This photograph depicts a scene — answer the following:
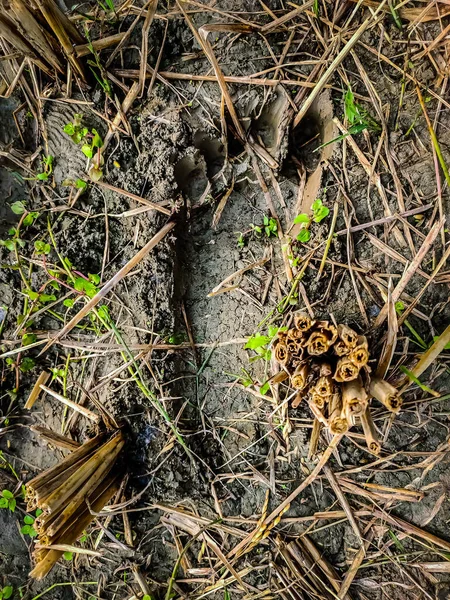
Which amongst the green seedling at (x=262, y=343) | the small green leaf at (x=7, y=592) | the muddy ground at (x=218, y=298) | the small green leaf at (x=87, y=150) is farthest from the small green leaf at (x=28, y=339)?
the small green leaf at (x=7, y=592)

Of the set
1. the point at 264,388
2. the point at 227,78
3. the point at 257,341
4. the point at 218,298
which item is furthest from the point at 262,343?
the point at 227,78

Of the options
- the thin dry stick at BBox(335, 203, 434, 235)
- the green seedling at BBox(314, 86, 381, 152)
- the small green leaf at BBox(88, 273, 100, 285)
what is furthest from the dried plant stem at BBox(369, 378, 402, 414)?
the small green leaf at BBox(88, 273, 100, 285)

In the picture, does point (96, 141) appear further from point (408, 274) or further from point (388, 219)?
point (408, 274)

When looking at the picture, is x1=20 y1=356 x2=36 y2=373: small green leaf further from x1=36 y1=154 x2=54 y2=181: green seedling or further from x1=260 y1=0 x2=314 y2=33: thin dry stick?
x1=260 y1=0 x2=314 y2=33: thin dry stick

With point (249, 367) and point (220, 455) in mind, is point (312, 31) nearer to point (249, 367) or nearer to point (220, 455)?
point (249, 367)

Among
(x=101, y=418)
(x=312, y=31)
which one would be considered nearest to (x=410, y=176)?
(x=312, y=31)

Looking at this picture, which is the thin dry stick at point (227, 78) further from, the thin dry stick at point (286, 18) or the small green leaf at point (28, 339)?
the small green leaf at point (28, 339)
